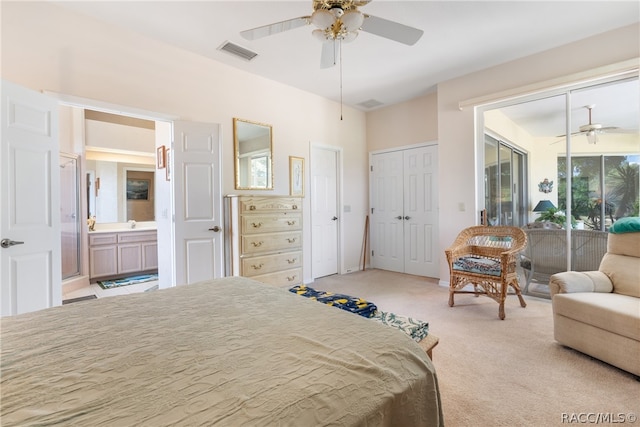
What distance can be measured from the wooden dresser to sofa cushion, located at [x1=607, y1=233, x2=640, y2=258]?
311cm

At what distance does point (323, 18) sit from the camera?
179cm

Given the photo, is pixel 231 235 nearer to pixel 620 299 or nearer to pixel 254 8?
pixel 254 8

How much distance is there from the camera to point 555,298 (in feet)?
7.56

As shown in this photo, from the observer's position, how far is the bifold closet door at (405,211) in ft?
15.2

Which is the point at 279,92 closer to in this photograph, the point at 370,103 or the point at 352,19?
the point at 370,103

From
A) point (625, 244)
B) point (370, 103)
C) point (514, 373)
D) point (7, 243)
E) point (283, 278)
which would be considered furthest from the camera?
point (370, 103)

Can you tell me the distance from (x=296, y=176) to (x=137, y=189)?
3281 millimetres

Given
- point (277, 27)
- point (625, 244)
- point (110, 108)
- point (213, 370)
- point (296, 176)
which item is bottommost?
point (213, 370)

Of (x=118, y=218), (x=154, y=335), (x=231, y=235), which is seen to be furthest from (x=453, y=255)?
(x=118, y=218)

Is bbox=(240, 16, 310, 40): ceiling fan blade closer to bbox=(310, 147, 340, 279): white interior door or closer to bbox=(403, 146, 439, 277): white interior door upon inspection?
bbox=(310, 147, 340, 279): white interior door

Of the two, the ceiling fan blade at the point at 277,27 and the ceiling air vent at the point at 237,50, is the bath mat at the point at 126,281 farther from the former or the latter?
the ceiling fan blade at the point at 277,27

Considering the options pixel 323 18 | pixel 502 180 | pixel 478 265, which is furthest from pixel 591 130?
pixel 323 18

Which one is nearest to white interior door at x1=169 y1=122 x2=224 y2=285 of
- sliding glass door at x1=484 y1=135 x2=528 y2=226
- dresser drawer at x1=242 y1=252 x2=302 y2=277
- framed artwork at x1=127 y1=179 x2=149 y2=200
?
dresser drawer at x1=242 y1=252 x2=302 y2=277

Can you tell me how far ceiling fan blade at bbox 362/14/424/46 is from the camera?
6.39 feet
